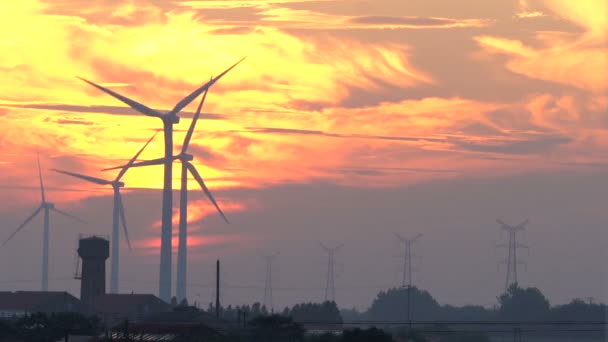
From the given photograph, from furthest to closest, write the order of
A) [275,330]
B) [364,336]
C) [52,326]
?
[52,326]
[275,330]
[364,336]

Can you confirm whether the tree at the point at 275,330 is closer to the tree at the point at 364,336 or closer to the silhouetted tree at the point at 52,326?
the tree at the point at 364,336

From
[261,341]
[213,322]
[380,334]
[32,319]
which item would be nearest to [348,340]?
[380,334]

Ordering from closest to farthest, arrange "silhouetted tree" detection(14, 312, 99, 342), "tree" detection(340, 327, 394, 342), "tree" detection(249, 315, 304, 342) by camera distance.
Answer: "tree" detection(340, 327, 394, 342)
"tree" detection(249, 315, 304, 342)
"silhouetted tree" detection(14, 312, 99, 342)

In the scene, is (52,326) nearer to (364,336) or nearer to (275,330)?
(275,330)

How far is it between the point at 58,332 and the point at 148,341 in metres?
24.6

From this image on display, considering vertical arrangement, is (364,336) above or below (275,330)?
below

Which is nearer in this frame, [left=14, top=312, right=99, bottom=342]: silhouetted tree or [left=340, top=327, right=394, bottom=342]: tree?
[left=340, top=327, right=394, bottom=342]: tree

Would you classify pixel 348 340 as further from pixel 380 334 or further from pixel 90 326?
pixel 90 326

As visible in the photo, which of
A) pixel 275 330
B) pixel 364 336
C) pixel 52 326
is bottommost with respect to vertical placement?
pixel 364 336

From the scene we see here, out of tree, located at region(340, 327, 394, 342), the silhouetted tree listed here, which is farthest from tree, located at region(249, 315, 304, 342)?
the silhouetted tree

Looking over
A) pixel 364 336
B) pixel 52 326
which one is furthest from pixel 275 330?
pixel 52 326

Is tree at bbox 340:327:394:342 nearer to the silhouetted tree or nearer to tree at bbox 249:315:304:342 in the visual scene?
tree at bbox 249:315:304:342

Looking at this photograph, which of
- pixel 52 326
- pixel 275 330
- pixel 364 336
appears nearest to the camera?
pixel 364 336

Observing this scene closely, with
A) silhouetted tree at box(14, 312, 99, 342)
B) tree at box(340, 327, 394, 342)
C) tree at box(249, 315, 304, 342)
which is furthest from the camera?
silhouetted tree at box(14, 312, 99, 342)
